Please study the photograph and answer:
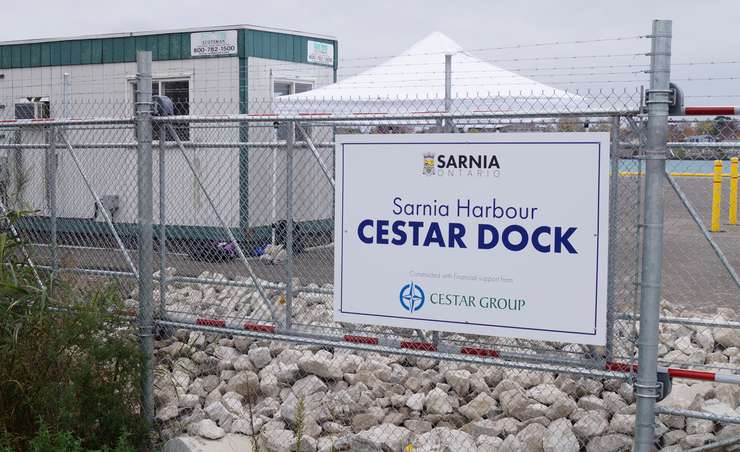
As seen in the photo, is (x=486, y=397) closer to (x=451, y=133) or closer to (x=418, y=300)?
(x=418, y=300)

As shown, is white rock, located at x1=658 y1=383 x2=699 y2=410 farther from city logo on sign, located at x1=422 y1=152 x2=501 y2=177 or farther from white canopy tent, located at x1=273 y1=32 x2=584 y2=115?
white canopy tent, located at x1=273 y1=32 x2=584 y2=115

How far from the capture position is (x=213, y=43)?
582 inches

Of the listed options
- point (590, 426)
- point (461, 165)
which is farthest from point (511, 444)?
point (461, 165)

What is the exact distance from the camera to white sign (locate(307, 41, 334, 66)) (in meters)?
16.1

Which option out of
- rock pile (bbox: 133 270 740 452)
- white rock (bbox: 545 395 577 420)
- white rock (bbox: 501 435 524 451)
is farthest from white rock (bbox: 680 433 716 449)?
white rock (bbox: 501 435 524 451)

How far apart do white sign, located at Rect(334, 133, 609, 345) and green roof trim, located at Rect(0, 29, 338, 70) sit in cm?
932

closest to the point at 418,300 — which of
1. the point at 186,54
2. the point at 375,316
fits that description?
the point at 375,316

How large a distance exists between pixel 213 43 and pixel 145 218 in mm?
8522

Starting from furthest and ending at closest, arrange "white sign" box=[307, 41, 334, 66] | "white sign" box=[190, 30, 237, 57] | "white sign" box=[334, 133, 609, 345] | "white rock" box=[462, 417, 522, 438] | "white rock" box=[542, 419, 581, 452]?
"white sign" box=[307, 41, 334, 66], "white sign" box=[190, 30, 237, 57], "white rock" box=[462, 417, 522, 438], "white rock" box=[542, 419, 581, 452], "white sign" box=[334, 133, 609, 345]

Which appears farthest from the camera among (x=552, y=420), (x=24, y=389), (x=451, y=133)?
(x=552, y=420)

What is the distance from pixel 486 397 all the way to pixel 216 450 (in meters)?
2.01

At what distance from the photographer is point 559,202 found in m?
5.28

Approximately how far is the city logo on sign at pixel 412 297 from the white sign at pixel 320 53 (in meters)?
10.8

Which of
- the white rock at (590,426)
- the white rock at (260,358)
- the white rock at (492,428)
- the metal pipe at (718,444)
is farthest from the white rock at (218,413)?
the metal pipe at (718,444)
